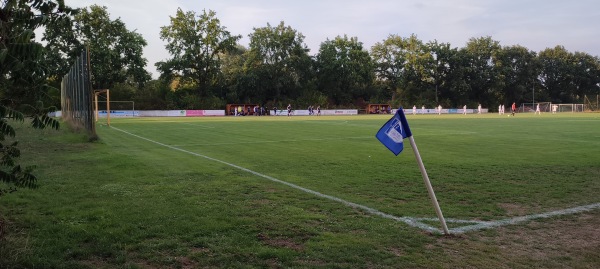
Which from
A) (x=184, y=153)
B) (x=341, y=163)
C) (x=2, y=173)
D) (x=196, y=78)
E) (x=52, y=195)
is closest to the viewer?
(x=2, y=173)

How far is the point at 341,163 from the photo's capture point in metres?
12.2

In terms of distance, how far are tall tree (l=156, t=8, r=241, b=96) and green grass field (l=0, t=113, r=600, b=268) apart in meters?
66.2

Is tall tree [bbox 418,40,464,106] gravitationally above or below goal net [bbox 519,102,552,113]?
above

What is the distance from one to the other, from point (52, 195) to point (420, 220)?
5.94 meters

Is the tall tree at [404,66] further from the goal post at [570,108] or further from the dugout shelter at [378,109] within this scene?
the goal post at [570,108]

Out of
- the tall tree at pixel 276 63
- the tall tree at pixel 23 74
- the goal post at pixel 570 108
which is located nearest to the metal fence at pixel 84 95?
the tall tree at pixel 23 74

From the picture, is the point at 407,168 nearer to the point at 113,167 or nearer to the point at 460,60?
the point at 113,167

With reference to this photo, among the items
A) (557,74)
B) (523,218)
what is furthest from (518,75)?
(523,218)

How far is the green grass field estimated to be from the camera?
15.3ft

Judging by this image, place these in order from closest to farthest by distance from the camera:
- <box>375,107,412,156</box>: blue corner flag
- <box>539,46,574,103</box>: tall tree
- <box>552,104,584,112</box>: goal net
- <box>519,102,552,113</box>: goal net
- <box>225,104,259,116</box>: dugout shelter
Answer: <box>375,107,412,156</box>: blue corner flag < <box>225,104,259,116</box>: dugout shelter < <box>552,104,584,112</box>: goal net < <box>519,102,552,113</box>: goal net < <box>539,46,574,103</box>: tall tree

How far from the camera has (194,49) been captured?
7644cm

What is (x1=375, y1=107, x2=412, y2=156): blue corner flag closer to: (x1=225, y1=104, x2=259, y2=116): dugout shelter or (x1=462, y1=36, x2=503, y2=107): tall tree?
(x1=225, y1=104, x2=259, y2=116): dugout shelter

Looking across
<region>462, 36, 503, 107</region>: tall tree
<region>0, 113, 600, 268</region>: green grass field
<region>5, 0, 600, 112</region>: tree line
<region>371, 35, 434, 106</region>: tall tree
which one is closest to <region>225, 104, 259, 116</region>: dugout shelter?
<region>5, 0, 600, 112</region>: tree line

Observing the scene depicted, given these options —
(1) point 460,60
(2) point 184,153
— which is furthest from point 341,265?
(1) point 460,60
